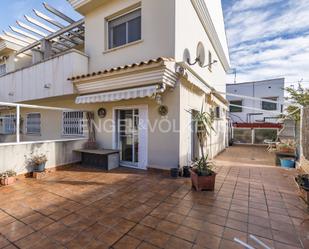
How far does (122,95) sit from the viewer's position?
33.1ft

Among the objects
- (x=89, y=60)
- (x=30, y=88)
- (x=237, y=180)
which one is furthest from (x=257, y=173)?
(x=30, y=88)

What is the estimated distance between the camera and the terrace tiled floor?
450 centimetres

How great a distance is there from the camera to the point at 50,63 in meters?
13.5

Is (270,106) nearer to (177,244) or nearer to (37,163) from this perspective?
(177,244)

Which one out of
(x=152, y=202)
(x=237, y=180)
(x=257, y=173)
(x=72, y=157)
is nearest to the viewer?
(x=152, y=202)

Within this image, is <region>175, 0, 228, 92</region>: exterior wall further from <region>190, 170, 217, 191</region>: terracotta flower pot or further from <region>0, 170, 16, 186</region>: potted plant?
<region>0, 170, 16, 186</region>: potted plant

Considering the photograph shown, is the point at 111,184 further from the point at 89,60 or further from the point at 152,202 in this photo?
the point at 89,60

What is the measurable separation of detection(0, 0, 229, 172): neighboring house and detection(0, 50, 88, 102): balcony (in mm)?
70

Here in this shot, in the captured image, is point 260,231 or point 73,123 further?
point 73,123

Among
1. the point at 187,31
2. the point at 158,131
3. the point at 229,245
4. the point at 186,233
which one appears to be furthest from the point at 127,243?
the point at 187,31

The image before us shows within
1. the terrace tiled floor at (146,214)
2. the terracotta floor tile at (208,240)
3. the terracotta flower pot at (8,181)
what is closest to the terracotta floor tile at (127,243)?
the terrace tiled floor at (146,214)

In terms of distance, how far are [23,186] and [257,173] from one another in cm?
1312

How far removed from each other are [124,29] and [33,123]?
1492 centimetres

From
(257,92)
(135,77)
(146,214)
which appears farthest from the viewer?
(257,92)
